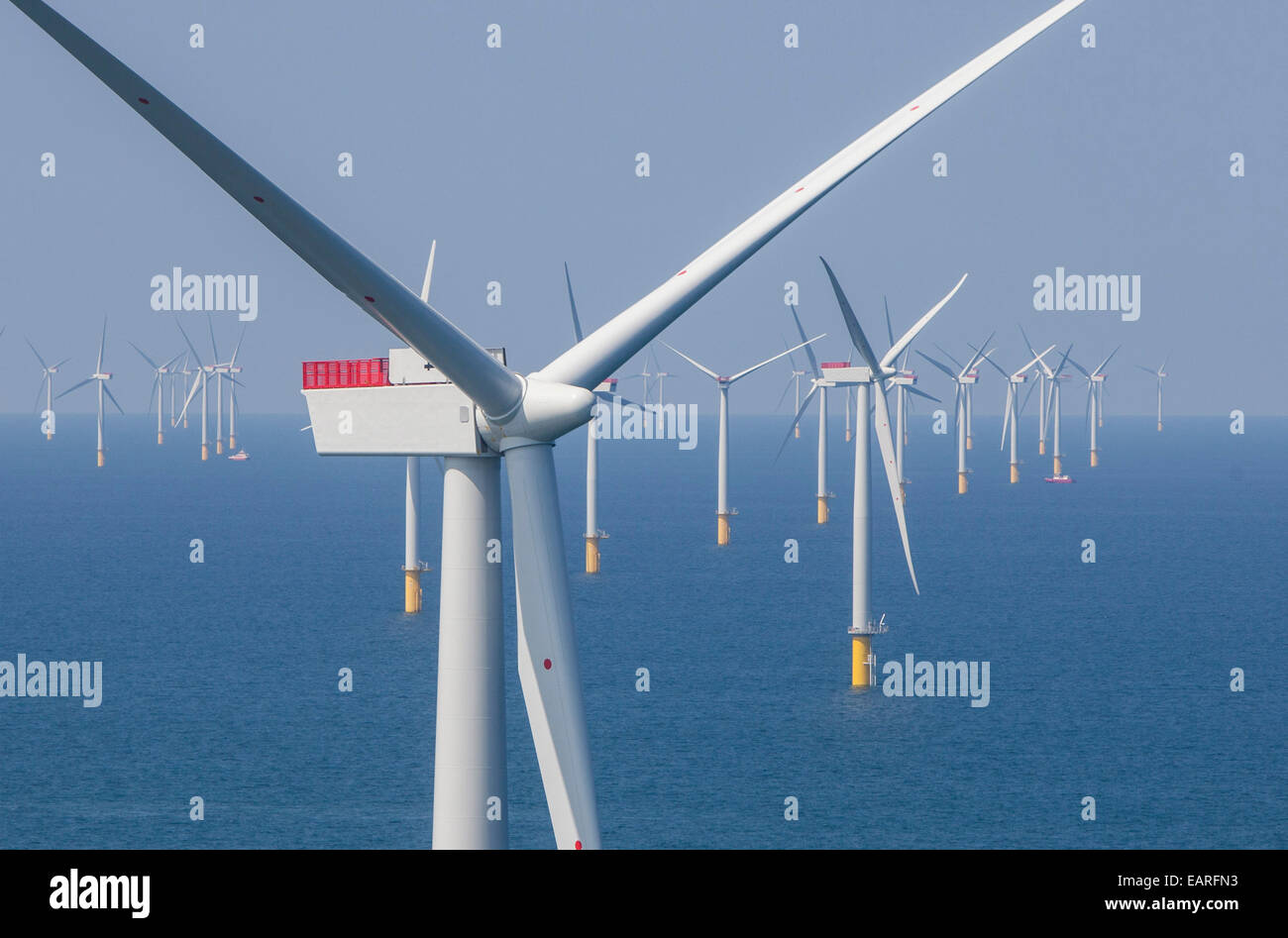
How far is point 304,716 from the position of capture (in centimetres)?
11250

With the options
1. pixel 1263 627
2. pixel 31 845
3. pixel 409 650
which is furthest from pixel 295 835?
pixel 1263 627

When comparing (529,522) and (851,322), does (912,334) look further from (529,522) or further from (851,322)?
(529,522)

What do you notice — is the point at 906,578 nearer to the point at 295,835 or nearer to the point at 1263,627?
the point at 1263,627

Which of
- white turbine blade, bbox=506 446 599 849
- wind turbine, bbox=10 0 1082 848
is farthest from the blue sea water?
white turbine blade, bbox=506 446 599 849

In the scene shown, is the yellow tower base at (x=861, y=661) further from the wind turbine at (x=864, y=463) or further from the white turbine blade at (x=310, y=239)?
the white turbine blade at (x=310, y=239)

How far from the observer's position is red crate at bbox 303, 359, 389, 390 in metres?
35.6

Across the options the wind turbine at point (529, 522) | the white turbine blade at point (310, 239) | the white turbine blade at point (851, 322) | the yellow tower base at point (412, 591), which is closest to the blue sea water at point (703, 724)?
the yellow tower base at point (412, 591)

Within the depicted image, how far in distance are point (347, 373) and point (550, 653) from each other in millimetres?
8877

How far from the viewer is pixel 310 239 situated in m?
25.5

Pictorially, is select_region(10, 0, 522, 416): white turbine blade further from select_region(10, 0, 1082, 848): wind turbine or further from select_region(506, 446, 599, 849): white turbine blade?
select_region(506, 446, 599, 849): white turbine blade

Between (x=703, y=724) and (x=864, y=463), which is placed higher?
(x=864, y=463)

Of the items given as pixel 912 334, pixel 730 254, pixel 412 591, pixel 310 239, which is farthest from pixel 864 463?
pixel 310 239
